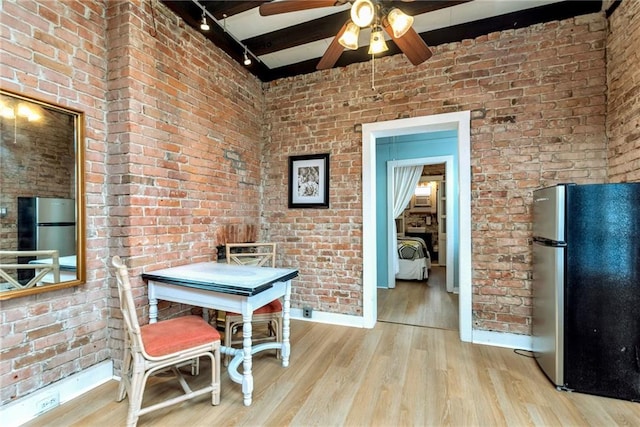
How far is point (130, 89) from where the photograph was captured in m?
2.06

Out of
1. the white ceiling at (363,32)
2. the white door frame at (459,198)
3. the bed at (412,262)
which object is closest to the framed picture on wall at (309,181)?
the white door frame at (459,198)

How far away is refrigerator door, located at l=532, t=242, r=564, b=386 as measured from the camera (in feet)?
6.57

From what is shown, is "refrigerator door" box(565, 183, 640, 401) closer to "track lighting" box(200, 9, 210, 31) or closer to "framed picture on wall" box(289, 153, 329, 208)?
"framed picture on wall" box(289, 153, 329, 208)

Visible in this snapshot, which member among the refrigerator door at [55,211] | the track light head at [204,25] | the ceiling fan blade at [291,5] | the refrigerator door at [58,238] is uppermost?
the track light head at [204,25]

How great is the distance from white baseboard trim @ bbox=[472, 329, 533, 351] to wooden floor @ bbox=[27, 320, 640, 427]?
0.27ft

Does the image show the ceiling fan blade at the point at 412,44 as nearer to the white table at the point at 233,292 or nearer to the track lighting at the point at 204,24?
the track lighting at the point at 204,24

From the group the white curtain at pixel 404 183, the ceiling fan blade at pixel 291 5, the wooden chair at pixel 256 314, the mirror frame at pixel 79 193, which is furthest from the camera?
the white curtain at pixel 404 183

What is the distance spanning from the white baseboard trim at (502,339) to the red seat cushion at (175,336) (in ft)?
7.91

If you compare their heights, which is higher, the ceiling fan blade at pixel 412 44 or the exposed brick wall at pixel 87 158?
the ceiling fan blade at pixel 412 44

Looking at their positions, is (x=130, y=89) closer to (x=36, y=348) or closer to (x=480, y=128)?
(x=36, y=348)

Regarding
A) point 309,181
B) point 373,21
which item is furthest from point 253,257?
point 373,21

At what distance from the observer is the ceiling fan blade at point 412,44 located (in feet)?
5.82

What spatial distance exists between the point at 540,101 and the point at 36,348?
4233mm

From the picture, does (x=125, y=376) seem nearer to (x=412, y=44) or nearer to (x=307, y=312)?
(x=307, y=312)
